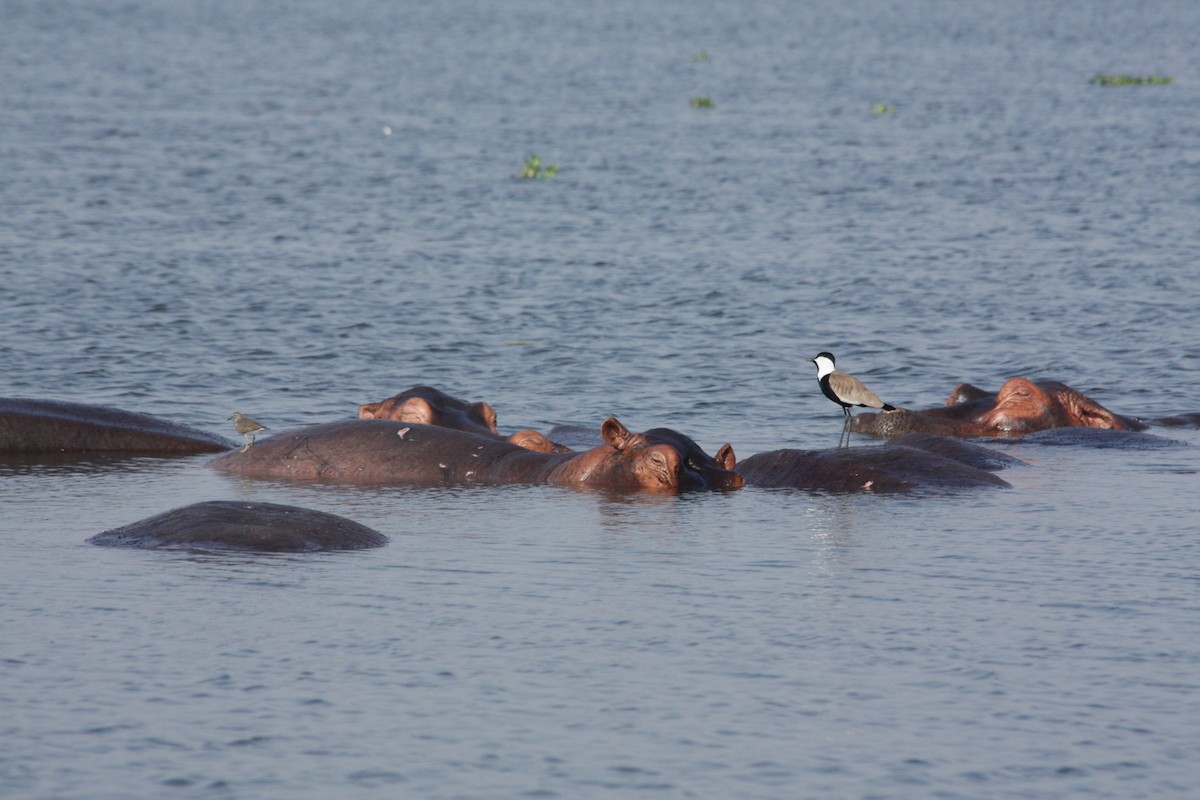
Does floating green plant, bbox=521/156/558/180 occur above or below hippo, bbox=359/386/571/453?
above

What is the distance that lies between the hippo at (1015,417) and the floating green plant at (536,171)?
61.7 feet

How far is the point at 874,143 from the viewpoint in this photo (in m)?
38.0

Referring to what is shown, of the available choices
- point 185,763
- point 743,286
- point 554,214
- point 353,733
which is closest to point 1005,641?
point 353,733

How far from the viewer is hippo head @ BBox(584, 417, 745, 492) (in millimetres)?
11383

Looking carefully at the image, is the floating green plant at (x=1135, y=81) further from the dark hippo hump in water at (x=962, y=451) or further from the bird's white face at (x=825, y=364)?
the dark hippo hump in water at (x=962, y=451)

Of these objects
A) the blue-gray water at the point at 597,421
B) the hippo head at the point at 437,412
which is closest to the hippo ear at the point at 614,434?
the blue-gray water at the point at 597,421

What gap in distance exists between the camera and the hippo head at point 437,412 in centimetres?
1277

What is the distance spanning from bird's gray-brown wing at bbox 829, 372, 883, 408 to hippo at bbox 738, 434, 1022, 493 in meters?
0.87

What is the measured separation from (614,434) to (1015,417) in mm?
4059

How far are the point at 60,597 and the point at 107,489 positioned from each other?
3.01 meters

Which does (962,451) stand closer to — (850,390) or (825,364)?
(850,390)

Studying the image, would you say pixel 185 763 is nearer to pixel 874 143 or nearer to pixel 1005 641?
pixel 1005 641

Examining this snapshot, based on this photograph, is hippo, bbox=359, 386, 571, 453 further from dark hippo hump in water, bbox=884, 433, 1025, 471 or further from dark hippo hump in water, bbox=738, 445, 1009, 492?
dark hippo hump in water, bbox=884, 433, 1025, 471

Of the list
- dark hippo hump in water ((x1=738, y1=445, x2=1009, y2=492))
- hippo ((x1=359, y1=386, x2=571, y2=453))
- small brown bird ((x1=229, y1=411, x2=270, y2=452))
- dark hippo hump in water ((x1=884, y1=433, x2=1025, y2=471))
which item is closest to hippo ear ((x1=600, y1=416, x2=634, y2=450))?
dark hippo hump in water ((x1=738, y1=445, x2=1009, y2=492))
